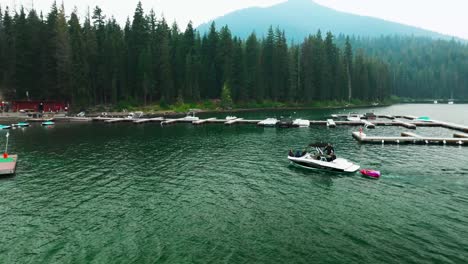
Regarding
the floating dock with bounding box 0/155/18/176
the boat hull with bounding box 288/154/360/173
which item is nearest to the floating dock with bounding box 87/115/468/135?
the boat hull with bounding box 288/154/360/173

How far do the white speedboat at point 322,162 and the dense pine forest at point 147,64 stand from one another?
94.5m

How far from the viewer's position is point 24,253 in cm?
1952

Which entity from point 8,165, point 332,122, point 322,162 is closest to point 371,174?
point 322,162

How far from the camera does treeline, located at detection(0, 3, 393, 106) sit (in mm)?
113500

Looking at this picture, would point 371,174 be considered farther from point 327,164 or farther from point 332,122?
point 332,122

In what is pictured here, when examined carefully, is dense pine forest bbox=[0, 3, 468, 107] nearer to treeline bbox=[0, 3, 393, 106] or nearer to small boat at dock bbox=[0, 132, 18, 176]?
treeline bbox=[0, 3, 393, 106]

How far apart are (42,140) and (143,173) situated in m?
37.2

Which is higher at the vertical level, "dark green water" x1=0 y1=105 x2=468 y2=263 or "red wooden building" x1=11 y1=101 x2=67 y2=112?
"red wooden building" x1=11 y1=101 x2=67 y2=112

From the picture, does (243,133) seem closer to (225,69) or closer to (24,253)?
(24,253)

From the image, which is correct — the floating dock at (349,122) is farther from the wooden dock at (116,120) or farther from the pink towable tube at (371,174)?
the pink towable tube at (371,174)

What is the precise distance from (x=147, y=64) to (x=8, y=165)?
299ft

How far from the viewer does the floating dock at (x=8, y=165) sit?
36634 millimetres

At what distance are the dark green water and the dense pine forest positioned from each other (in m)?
77.4

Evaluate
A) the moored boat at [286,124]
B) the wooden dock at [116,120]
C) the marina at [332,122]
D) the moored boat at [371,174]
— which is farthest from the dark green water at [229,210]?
the wooden dock at [116,120]
